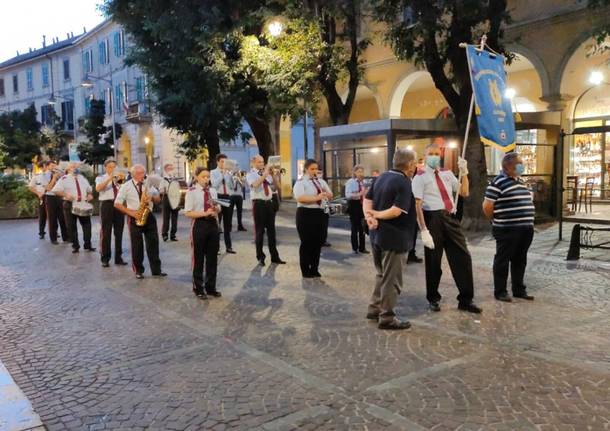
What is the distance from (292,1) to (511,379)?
1378cm

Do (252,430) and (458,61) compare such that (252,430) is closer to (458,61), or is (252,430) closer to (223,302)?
(223,302)

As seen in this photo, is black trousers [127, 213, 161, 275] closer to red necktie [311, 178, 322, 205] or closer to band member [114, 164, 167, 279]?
band member [114, 164, 167, 279]

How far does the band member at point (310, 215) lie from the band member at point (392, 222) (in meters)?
2.73

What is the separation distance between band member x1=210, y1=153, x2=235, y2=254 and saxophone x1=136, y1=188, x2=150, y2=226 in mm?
2701

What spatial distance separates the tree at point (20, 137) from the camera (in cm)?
4538

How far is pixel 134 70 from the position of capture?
4509 centimetres

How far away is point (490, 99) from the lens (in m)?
8.01

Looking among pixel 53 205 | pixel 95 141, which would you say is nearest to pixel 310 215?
pixel 53 205

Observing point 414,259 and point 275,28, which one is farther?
point 275,28

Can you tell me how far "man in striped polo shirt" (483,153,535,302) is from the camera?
690 centimetres

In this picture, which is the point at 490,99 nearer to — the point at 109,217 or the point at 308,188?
the point at 308,188

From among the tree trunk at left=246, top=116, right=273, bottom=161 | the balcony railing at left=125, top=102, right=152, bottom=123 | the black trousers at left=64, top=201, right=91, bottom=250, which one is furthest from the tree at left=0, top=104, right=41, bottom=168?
the black trousers at left=64, top=201, right=91, bottom=250

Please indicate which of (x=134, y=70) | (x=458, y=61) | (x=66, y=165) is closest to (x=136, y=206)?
(x=66, y=165)

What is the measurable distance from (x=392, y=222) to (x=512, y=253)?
2.09m
